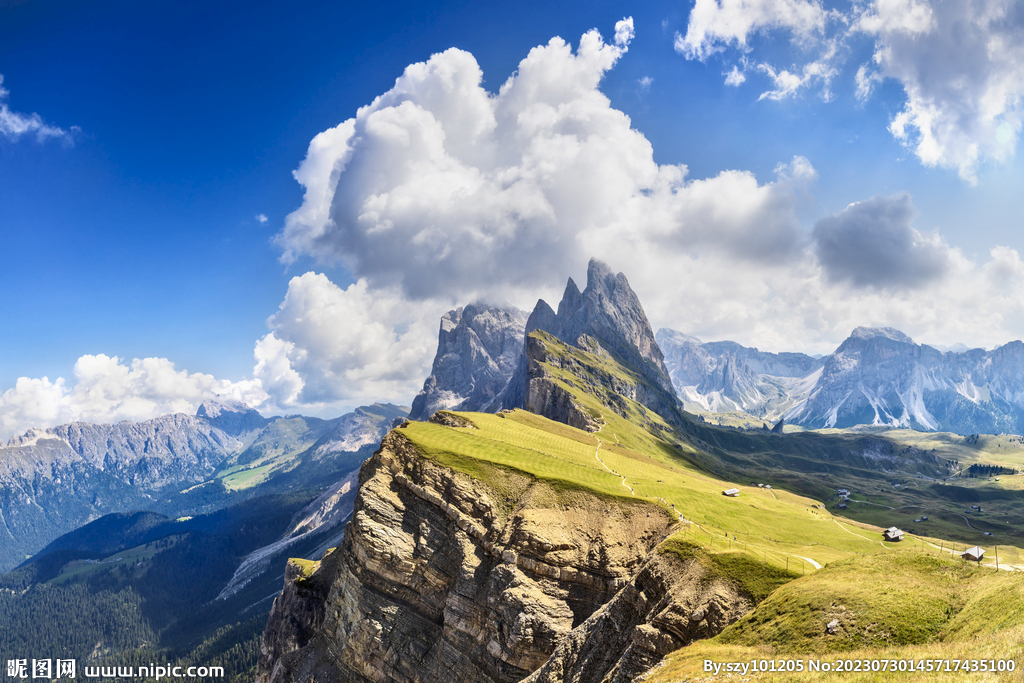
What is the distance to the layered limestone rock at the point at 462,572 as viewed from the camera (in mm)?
60656

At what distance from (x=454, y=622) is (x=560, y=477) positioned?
85.6 ft

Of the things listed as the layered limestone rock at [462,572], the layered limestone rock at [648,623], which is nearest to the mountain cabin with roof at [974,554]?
the layered limestone rock at [648,623]

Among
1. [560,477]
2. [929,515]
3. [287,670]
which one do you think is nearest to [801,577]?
[560,477]

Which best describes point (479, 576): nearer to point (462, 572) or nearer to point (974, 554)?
point (462, 572)

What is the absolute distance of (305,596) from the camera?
107688 mm

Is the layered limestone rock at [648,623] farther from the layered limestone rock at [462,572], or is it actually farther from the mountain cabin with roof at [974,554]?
the mountain cabin with roof at [974,554]

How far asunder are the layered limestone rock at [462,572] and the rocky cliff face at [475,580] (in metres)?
0.17

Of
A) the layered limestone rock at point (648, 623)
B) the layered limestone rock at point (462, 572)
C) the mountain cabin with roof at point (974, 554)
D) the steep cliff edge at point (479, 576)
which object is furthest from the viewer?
the layered limestone rock at point (462, 572)

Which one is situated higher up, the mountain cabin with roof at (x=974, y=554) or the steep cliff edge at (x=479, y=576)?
the mountain cabin with roof at (x=974, y=554)

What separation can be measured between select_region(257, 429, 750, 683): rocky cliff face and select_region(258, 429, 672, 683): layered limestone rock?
17 centimetres

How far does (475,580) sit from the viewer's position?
66812 mm

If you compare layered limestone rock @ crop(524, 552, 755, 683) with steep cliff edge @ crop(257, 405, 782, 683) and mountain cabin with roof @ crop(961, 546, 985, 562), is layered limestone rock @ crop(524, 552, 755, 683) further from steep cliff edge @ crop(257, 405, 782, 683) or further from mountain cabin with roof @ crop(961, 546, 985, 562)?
mountain cabin with roof @ crop(961, 546, 985, 562)

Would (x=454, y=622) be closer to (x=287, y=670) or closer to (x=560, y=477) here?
(x=560, y=477)

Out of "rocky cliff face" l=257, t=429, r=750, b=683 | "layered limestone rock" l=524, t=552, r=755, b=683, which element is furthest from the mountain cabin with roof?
"rocky cliff face" l=257, t=429, r=750, b=683
